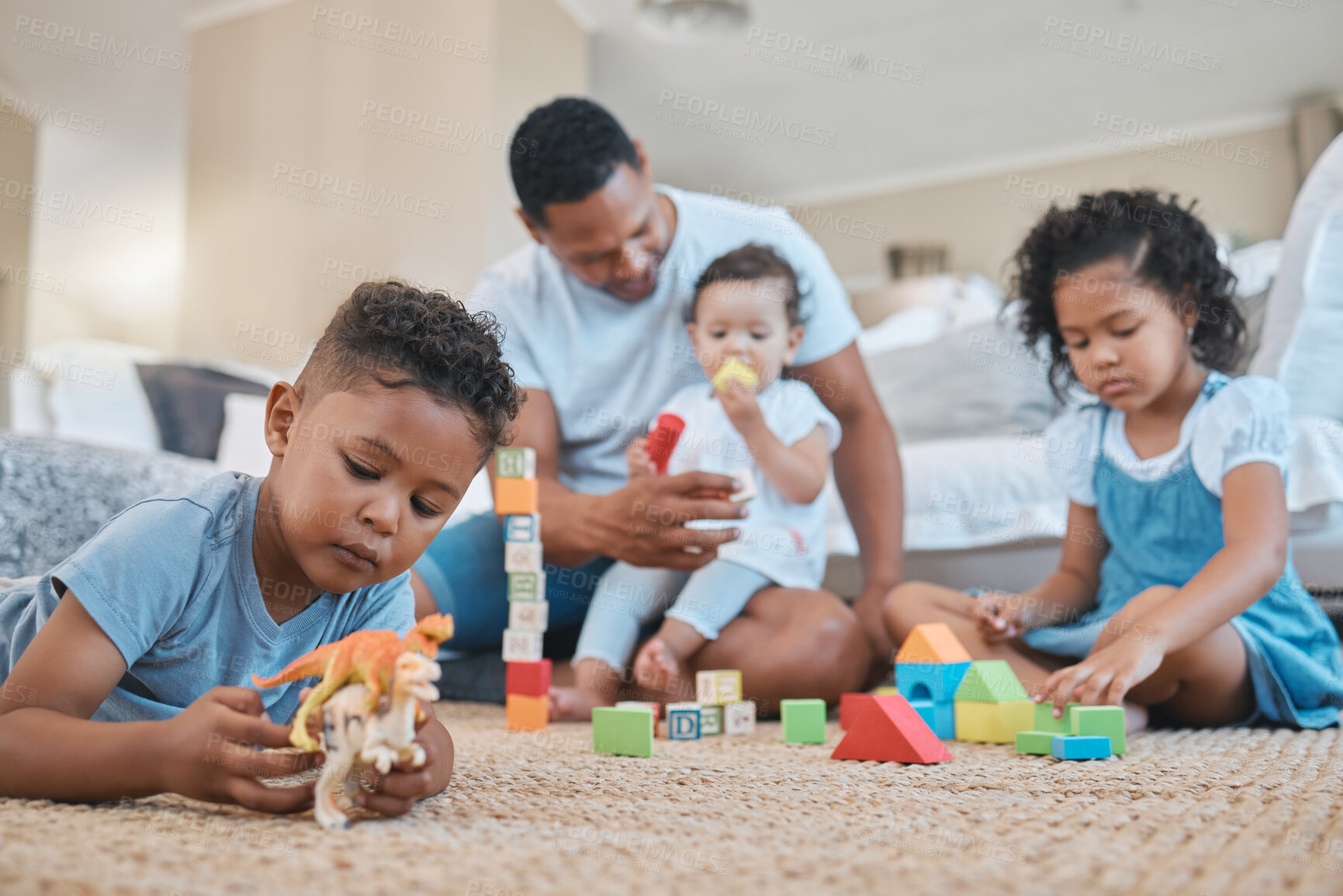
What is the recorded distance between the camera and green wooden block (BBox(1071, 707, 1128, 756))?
93cm

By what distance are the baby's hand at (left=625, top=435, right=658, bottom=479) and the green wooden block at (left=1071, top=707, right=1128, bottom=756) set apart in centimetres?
57

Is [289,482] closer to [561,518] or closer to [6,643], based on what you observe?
[6,643]

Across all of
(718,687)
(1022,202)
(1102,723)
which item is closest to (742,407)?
(718,687)

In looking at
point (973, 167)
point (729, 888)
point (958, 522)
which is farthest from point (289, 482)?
point (973, 167)

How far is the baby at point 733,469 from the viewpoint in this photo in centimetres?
129

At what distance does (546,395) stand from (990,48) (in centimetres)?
272

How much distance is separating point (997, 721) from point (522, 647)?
55cm

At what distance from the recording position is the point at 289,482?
753mm

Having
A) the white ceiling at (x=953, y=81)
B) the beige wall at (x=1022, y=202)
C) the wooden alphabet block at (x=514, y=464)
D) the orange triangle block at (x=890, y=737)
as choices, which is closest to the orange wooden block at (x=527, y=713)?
the wooden alphabet block at (x=514, y=464)

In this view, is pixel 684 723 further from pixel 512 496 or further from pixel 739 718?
pixel 512 496

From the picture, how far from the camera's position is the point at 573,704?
1.22m

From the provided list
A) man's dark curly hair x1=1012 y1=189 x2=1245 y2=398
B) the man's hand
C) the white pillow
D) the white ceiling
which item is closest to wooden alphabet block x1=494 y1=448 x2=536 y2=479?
the man's hand

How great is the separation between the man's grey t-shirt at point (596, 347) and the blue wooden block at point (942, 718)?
1.99 feet

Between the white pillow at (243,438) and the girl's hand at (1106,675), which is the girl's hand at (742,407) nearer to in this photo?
the girl's hand at (1106,675)
